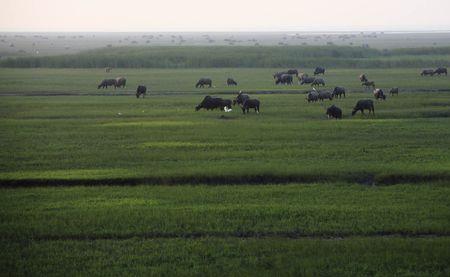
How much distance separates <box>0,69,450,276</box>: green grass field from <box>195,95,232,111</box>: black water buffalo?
111 centimetres

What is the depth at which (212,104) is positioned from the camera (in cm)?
4044

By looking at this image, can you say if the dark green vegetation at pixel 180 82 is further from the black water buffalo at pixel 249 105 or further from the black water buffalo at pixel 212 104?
the black water buffalo at pixel 249 105

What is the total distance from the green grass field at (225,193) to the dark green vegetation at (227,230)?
0.04 meters

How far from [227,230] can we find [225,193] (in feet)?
12.4

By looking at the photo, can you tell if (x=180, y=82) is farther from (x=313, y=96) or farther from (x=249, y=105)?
(x=249, y=105)

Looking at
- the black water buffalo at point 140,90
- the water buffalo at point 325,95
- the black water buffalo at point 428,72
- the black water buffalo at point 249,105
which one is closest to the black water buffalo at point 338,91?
the water buffalo at point 325,95

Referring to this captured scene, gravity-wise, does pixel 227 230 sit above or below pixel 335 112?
below

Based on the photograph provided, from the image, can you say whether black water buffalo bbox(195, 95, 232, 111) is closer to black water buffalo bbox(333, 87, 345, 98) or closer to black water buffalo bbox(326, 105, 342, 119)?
black water buffalo bbox(326, 105, 342, 119)

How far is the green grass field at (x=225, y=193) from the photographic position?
14422 mm

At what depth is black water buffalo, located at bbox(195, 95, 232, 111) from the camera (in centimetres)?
4031

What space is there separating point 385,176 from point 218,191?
19.2 feet

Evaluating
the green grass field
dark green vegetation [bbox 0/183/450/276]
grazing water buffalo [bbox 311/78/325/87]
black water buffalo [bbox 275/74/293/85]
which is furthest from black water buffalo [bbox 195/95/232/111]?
dark green vegetation [bbox 0/183/450/276]

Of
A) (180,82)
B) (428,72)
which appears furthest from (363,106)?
(428,72)

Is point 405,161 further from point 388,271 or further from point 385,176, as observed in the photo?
point 388,271
